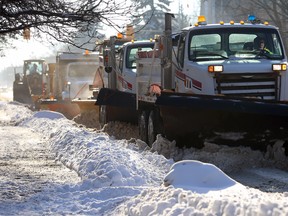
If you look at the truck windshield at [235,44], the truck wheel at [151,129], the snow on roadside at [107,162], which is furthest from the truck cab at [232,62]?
the snow on roadside at [107,162]

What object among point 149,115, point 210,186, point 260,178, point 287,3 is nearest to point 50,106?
point 287,3

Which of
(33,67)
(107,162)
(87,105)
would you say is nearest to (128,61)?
(87,105)

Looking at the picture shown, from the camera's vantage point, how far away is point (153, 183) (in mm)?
9641

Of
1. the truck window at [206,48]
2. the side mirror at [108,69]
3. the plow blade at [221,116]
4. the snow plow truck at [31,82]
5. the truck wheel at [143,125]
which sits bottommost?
the snow plow truck at [31,82]

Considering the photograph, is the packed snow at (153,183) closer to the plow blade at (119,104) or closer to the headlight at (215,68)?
the headlight at (215,68)

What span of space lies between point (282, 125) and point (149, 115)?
374 centimetres

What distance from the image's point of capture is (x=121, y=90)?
1842 centimetres

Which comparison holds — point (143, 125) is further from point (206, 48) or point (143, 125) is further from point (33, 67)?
point (33, 67)

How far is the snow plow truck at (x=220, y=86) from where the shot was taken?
1205 cm

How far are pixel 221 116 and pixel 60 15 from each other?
10.7 feet

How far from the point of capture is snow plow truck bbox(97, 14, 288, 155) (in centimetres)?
1205

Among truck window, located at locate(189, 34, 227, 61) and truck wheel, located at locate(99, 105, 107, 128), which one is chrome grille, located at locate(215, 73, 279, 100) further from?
truck wheel, located at locate(99, 105, 107, 128)

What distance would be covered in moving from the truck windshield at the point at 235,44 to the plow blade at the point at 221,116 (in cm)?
151

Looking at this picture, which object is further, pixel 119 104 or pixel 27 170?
pixel 119 104
